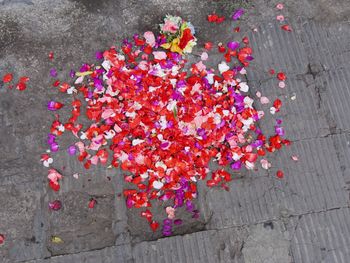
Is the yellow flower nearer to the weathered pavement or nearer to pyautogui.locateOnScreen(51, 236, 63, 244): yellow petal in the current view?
the weathered pavement

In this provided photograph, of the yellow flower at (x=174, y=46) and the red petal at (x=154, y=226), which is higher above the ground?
the yellow flower at (x=174, y=46)

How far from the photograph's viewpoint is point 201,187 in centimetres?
384

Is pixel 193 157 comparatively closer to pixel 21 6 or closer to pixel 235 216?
pixel 235 216

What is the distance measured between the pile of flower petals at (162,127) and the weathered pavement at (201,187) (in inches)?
5.1

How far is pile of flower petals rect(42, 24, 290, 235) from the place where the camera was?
149 inches

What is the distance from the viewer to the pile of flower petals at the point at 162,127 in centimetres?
378

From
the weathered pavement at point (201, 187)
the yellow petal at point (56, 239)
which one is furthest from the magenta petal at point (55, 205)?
the yellow petal at point (56, 239)

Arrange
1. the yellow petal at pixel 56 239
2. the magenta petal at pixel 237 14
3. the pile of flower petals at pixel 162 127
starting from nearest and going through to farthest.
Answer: the yellow petal at pixel 56 239, the pile of flower petals at pixel 162 127, the magenta petal at pixel 237 14

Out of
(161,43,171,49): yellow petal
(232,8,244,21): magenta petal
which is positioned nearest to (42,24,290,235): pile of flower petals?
(161,43,171,49): yellow petal

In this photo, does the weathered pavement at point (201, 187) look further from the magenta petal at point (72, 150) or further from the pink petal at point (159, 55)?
the pink petal at point (159, 55)

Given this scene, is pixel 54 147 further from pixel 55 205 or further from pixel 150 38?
pixel 150 38

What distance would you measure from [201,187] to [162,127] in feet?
2.09

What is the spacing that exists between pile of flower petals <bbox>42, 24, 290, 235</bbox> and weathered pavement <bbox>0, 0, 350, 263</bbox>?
0.43 feet

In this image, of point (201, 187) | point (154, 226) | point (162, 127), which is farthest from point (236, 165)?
point (154, 226)
